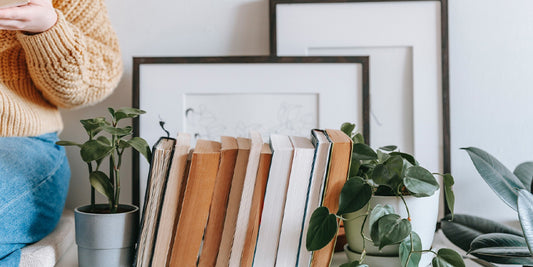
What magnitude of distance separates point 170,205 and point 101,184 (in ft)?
0.36

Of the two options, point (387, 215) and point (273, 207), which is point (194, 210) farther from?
point (387, 215)

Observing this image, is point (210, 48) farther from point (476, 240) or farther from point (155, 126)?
point (476, 240)

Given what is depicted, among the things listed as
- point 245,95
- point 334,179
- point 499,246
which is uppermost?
point 245,95

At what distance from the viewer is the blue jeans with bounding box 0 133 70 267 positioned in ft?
1.89

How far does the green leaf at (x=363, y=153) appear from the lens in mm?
572

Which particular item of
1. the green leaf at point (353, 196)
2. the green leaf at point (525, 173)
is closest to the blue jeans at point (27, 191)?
the green leaf at point (353, 196)

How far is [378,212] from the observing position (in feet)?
1.71

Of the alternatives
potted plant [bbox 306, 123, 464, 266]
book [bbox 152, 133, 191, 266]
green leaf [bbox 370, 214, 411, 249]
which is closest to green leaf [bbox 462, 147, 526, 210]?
potted plant [bbox 306, 123, 464, 266]

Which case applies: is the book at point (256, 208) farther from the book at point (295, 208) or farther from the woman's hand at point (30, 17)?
the woman's hand at point (30, 17)

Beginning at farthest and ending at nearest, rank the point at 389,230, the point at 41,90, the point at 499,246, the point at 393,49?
the point at 393,49 → the point at 41,90 → the point at 499,246 → the point at 389,230

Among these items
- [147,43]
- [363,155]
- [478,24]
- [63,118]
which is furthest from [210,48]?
[478,24]

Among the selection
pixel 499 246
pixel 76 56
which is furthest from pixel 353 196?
pixel 76 56

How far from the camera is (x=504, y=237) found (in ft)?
2.04

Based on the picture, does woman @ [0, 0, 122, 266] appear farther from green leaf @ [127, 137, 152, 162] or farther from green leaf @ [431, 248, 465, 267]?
green leaf @ [431, 248, 465, 267]
